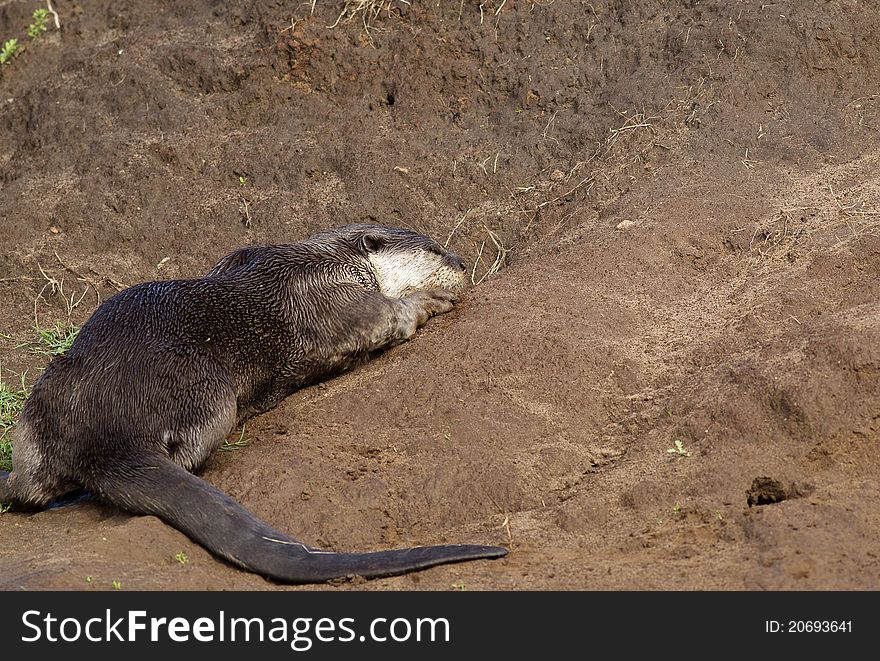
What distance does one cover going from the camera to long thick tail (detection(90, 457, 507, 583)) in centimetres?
313

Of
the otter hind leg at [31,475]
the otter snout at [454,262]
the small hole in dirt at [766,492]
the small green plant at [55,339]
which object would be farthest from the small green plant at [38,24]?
the small hole in dirt at [766,492]

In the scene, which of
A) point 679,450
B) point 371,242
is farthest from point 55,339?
point 679,450

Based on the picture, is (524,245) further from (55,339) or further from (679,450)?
(55,339)

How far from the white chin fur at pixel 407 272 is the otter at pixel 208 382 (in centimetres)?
8

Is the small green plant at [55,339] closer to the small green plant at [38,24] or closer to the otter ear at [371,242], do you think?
the otter ear at [371,242]

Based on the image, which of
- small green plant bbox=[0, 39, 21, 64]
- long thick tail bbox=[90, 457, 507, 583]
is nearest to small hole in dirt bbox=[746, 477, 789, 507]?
long thick tail bbox=[90, 457, 507, 583]

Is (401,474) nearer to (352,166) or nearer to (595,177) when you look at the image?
(595,177)

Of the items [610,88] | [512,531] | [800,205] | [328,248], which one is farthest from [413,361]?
[610,88]

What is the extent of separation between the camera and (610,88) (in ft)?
20.7

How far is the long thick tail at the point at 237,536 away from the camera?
3131 mm

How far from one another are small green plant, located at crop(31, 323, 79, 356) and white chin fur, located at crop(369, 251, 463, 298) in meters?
1.85

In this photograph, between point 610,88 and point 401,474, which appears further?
point 610,88

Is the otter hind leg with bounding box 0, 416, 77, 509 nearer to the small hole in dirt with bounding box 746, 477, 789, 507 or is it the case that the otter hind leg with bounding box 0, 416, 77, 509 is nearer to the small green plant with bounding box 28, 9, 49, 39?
the small hole in dirt with bounding box 746, 477, 789, 507

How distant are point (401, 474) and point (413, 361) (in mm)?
806
